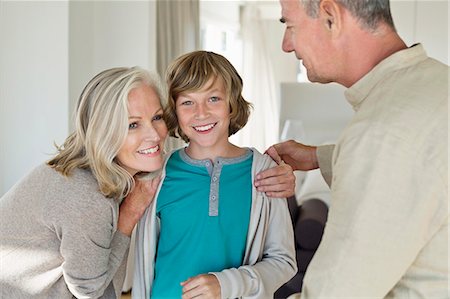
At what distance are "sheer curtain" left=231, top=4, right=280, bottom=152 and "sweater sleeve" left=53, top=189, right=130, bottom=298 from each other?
662 cm

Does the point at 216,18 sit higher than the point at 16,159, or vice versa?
the point at 216,18

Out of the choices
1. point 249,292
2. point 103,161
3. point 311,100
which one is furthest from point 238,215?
point 311,100

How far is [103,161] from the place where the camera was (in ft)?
6.01

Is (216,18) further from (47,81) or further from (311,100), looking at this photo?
(47,81)

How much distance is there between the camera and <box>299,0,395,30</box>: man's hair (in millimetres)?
1113

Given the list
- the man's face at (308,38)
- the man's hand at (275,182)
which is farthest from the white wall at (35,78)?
the man's face at (308,38)

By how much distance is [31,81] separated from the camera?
383 centimetres

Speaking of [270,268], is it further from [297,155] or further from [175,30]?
[175,30]

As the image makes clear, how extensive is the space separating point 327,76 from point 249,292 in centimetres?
80

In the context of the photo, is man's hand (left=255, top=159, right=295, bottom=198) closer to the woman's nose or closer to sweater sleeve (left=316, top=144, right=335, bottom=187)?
sweater sleeve (left=316, top=144, right=335, bottom=187)

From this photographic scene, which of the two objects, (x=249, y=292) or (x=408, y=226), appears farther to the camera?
(x=249, y=292)

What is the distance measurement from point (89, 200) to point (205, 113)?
42cm

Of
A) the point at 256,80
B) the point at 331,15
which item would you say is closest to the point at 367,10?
the point at 331,15

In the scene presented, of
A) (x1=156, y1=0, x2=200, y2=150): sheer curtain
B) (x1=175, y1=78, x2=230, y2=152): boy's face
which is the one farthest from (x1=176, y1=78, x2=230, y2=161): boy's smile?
(x1=156, y1=0, x2=200, y2=150): sheer curtain
